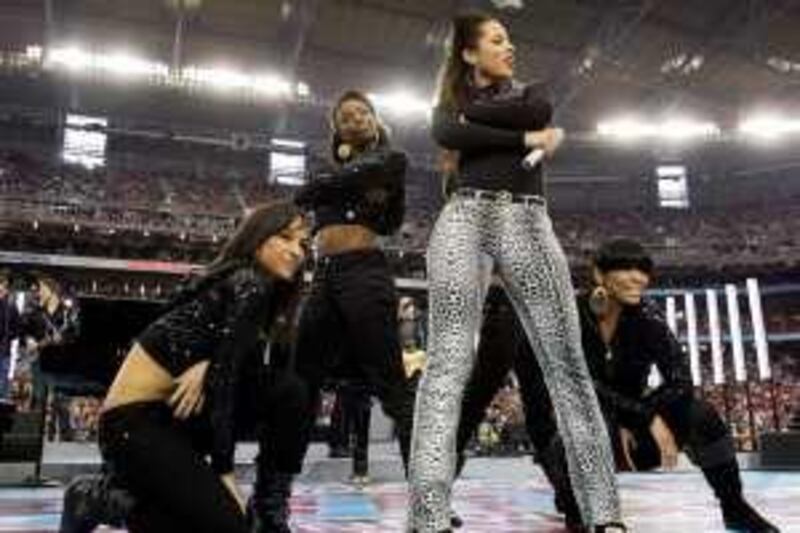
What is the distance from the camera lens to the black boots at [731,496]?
10.8 feet

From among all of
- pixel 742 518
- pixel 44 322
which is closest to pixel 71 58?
pixel 44 322

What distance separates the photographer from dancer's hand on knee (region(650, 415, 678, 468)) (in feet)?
10.9

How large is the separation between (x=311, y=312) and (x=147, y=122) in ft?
85.6

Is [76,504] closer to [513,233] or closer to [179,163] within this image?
[513,233]

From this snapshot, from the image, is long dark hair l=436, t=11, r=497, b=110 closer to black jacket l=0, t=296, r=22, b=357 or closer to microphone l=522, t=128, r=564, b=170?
microphone l=522, t=128, r=564, b=170

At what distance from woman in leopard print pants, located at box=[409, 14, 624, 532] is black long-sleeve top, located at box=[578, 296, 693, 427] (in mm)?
862

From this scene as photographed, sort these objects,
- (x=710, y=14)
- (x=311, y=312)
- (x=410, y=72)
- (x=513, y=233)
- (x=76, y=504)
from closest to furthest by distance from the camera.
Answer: (x=513, y=233)
(x=76, y=504)
(x=311, y=312)
(x=710, y=14)
(x=410, y=72)

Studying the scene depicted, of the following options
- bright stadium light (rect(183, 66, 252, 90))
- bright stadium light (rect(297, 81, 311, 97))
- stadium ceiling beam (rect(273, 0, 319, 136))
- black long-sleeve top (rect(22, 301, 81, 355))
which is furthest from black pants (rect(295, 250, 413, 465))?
bright stadium light (rect(297, 81, 311, 97))

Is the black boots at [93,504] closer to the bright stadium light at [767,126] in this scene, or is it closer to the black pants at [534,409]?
the black pants at [534,409]

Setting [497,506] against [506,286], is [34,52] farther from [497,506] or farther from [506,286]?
[506,286]

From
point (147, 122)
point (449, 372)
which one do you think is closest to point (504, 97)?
point (449, 372)

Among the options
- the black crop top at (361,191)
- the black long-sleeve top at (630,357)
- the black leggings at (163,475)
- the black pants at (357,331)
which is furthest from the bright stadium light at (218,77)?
the black leggings at (163,475)

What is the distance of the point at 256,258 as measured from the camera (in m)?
2.70

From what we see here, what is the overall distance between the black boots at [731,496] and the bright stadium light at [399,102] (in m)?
24.8
